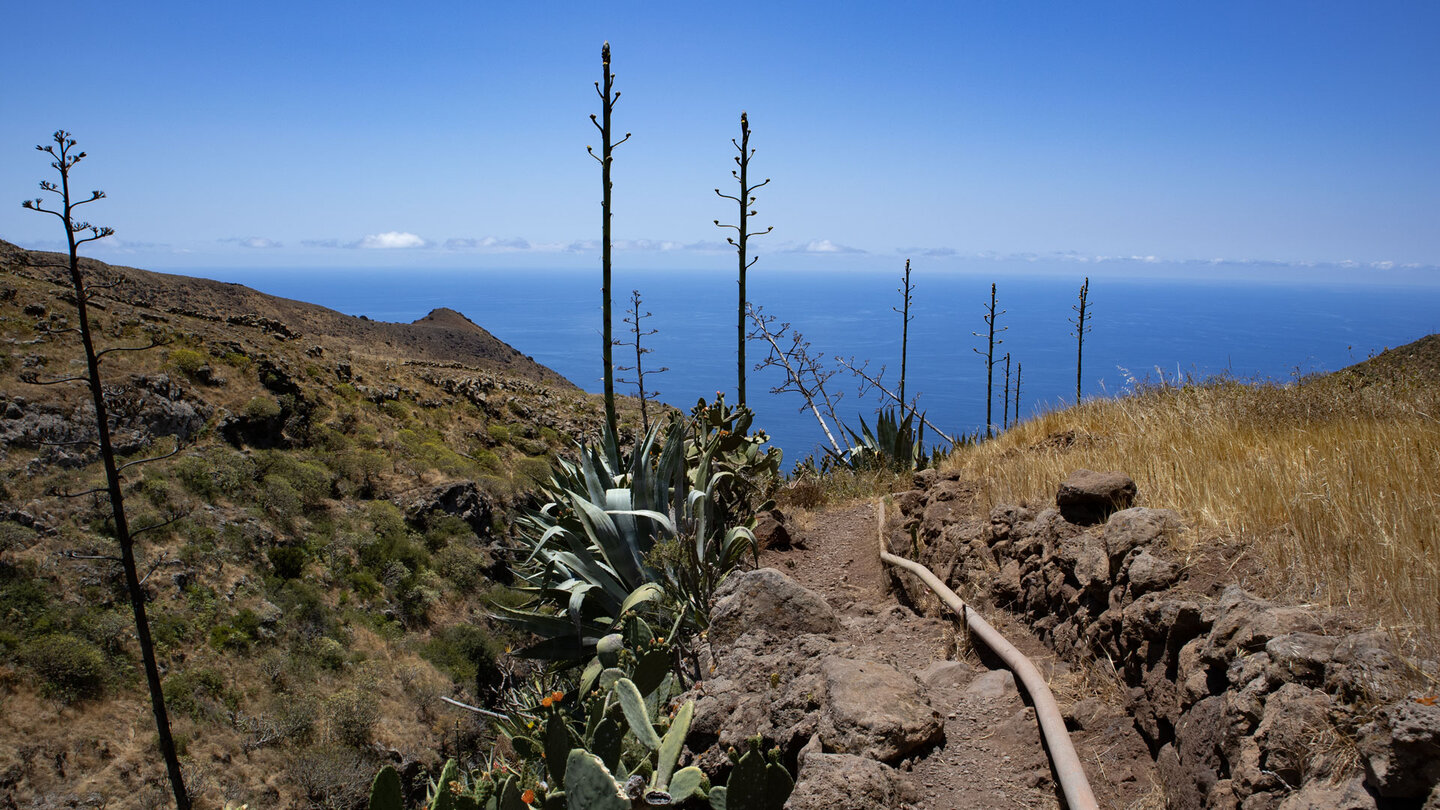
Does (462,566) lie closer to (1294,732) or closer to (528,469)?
(528,469)

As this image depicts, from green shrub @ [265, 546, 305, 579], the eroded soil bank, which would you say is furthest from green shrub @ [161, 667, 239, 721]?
the eroded soil bank

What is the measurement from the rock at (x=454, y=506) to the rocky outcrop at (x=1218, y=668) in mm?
23986

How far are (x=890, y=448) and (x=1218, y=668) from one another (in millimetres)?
7974

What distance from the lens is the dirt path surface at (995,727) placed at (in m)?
2.89

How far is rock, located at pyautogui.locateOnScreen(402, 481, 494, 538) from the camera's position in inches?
1000

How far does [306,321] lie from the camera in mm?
55469

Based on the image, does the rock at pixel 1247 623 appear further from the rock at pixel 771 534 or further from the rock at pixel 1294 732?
the rock at pixel 771 534

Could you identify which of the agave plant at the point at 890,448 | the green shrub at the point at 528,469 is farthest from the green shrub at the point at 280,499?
the agave plant at the point at 890,448

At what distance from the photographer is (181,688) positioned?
16281 millimetres

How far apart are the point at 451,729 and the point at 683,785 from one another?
18.5m

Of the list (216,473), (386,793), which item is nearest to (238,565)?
(216,473)

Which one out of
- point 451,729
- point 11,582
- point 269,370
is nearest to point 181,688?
point 11,582

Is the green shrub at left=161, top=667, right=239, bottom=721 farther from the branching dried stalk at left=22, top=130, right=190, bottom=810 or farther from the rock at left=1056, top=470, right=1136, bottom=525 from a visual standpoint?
the rock at left=1056, top=470, right=1136, bottom=525

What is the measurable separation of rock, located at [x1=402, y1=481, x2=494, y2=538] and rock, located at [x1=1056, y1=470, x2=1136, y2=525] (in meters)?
24.2
